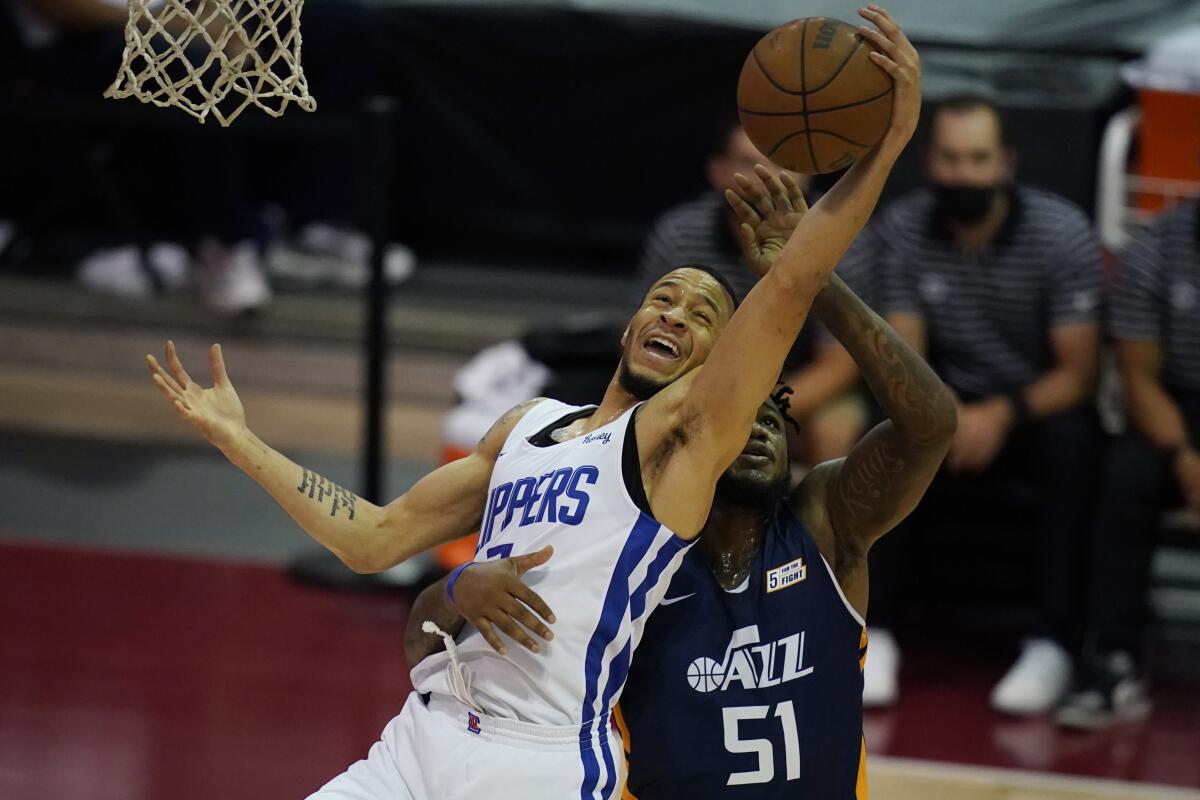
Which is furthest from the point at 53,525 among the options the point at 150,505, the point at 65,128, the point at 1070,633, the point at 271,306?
the point at 1070,633

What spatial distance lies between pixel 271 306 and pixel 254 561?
1.53 metres

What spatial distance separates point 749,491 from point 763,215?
0.52 m

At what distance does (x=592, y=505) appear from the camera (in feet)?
10.6

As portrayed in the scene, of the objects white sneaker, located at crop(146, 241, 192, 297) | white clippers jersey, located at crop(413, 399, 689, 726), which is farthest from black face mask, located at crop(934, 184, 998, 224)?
white sneaker, located at crop(146, 241, 192, 297)

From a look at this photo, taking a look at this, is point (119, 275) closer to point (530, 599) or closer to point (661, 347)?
point (661, 347)

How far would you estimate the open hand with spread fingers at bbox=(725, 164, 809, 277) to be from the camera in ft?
10.6

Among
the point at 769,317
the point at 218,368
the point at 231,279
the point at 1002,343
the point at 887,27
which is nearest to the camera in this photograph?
the point at 887,27

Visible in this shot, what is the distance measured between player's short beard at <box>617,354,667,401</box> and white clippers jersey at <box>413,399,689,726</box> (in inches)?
2.8

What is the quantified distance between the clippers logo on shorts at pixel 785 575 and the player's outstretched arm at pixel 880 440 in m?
0.09

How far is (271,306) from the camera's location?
7.68 meters

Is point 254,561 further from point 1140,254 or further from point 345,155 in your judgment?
point 1140,254

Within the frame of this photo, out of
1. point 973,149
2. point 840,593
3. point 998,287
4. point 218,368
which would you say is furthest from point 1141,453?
point 218,368

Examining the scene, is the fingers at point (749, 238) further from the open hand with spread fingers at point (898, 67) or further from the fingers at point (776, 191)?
the open hand with spread fingers at point (898, 67)

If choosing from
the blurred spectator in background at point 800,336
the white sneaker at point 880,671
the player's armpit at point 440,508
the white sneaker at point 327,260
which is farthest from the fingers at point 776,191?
the white sneaker at point 327,260
